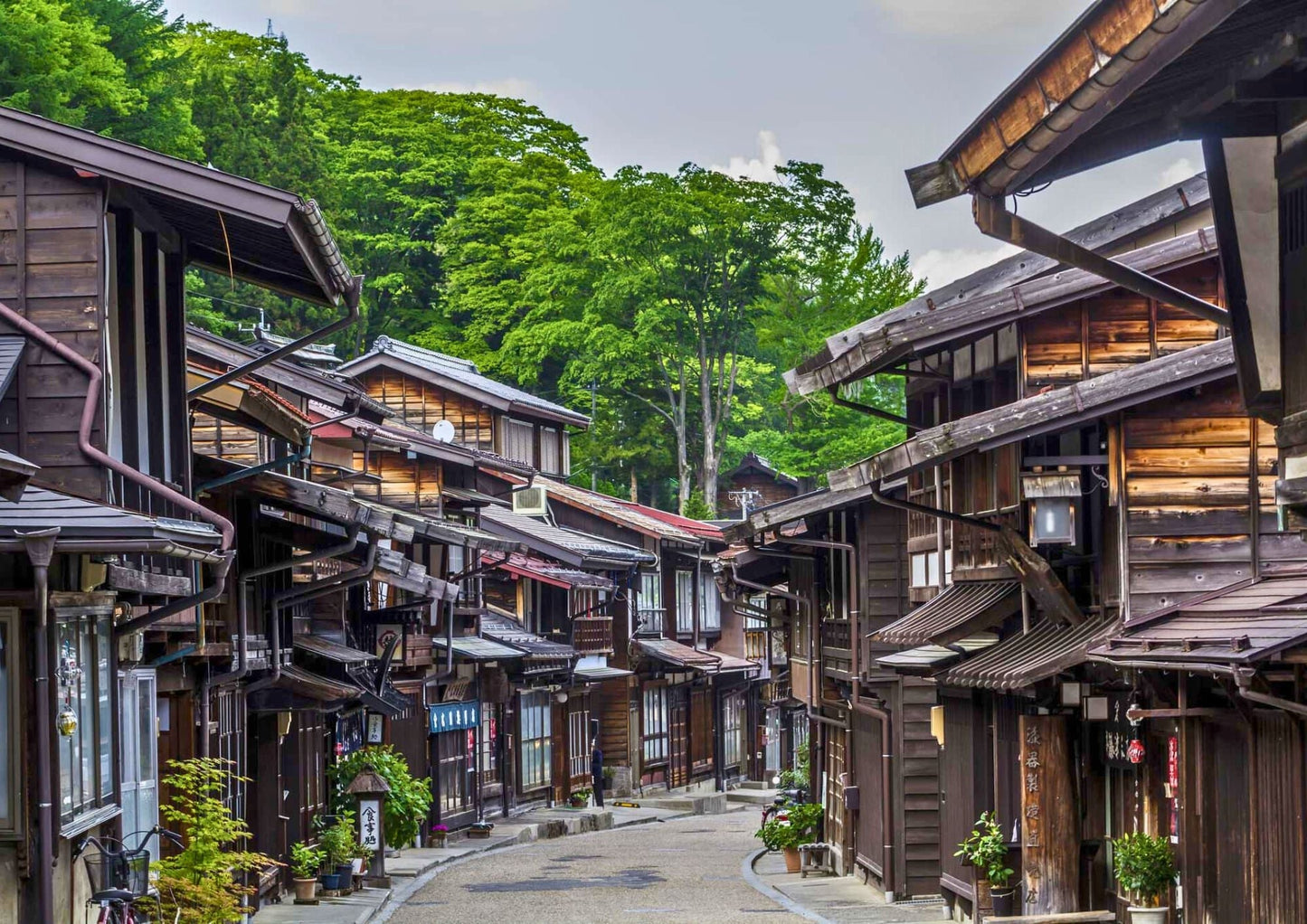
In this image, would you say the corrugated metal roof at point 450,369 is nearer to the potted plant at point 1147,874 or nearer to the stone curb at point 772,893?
the stone curb at point 772,893

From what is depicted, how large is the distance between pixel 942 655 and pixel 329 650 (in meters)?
10.7

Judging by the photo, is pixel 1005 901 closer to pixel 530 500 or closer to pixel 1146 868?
pixel 1146 868

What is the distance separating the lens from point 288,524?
25.9 metres

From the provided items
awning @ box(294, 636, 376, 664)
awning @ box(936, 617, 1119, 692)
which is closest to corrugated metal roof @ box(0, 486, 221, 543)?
awning @ box(936, 617, 1119, 692)

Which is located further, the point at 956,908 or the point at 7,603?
the point at 956,908

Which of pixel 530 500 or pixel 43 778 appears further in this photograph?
pixel 530 500

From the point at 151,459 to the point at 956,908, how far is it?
1287 cm

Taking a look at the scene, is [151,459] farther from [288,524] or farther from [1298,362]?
[1298,362]

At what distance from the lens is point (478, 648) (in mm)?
41750

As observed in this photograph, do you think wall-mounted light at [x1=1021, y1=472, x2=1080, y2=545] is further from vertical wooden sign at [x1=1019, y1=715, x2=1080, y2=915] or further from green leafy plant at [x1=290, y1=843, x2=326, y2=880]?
green leafy plant at [x1=290, y1=843, x2=326, y2=880]

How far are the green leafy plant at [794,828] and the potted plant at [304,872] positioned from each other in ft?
30.0

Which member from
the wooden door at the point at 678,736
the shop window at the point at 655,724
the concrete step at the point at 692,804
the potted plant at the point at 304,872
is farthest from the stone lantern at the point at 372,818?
the wooden door at the point at 678,736

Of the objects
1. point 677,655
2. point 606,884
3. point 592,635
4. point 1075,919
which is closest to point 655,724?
point 677,655

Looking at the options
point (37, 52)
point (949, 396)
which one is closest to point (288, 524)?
point (949, 396)
